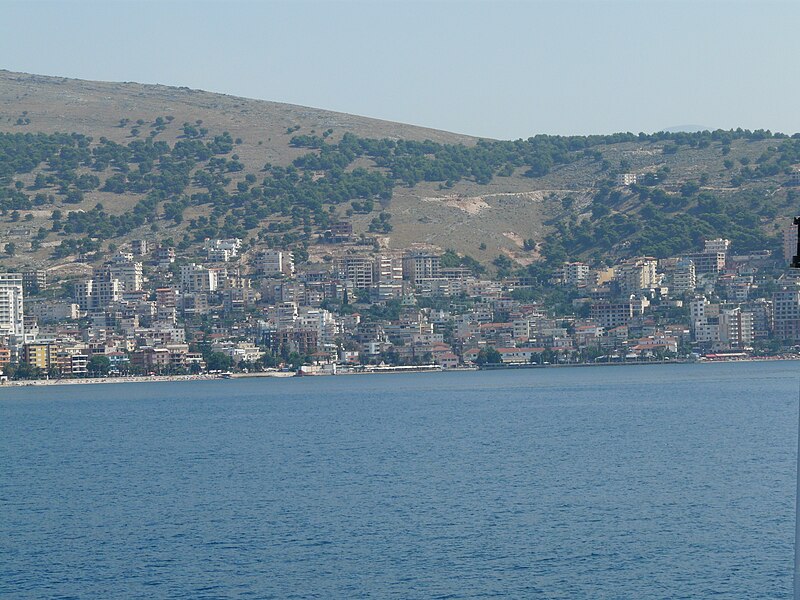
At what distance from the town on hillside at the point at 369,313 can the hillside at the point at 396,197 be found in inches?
190

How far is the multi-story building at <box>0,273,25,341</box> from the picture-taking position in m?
142

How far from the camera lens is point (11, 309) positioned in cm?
14325

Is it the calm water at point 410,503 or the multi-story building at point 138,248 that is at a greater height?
the multi-story building at point 138,248

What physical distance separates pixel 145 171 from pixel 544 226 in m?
48.9

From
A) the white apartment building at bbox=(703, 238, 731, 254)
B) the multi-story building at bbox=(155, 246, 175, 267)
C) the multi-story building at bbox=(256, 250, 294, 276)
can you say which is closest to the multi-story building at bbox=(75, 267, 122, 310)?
the multi-story building at bbox=(155, 246, 175, 267)

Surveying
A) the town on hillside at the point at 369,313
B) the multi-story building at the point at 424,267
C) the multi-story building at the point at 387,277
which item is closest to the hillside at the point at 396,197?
the town on hillside at the point at 369,313

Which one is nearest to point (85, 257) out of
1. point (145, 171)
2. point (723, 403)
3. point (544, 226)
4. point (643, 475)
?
point (145, 171)

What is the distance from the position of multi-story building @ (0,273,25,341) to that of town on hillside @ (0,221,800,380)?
0.65ft

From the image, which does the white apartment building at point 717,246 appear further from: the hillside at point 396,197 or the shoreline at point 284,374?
the shoreline at point 284,374

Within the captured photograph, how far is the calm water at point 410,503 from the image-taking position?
30.8m

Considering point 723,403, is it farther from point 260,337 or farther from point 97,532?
point 260,337

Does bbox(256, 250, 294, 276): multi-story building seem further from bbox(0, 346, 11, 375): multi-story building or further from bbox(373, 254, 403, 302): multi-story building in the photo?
bbox(0, 346, 11, 375): multi-story building

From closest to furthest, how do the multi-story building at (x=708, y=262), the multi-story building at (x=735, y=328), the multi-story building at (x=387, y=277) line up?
the multi-story building at (x=735, y=328) → the multi-story building at (x=708, y=262) → the multi-story building at (x=387, y=277)

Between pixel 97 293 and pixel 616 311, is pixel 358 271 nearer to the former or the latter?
pixel 97 293
